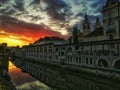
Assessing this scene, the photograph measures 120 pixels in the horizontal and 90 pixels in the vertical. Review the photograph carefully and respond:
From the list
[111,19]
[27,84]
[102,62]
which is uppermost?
[111,19]

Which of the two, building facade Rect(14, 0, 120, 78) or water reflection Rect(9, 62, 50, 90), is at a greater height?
building facade Rect(14, 0, 120, 78)

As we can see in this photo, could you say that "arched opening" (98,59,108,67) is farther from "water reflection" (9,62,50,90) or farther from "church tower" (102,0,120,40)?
"water reflection" (9,62,50,90)

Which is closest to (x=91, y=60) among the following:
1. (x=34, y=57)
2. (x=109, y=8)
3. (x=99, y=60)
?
(x=99, y=60)

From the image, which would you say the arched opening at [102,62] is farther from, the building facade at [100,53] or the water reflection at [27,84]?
the water reflection at [27,84]

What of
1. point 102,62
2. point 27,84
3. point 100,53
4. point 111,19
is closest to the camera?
point 27,84

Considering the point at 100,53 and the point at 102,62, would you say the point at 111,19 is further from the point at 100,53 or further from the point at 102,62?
the point at 102,62

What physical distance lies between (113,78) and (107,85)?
18.6 ft

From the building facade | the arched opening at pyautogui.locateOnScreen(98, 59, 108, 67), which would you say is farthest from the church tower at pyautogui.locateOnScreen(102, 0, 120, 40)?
the arched opening at pyautogui.locateOnScreen(98, 59, 108, 67)

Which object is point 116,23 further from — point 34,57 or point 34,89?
point 34,57

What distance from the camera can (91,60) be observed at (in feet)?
157

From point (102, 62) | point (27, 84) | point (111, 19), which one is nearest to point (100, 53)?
point (102, 62)

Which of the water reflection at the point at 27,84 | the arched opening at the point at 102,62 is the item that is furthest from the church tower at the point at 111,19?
the water reflection at the point at 27,84

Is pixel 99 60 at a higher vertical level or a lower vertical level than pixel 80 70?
higher

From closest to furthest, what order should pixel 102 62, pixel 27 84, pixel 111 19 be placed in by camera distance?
1. pixel 27 84
2. pixel 102 62
3. pixel 111 19
